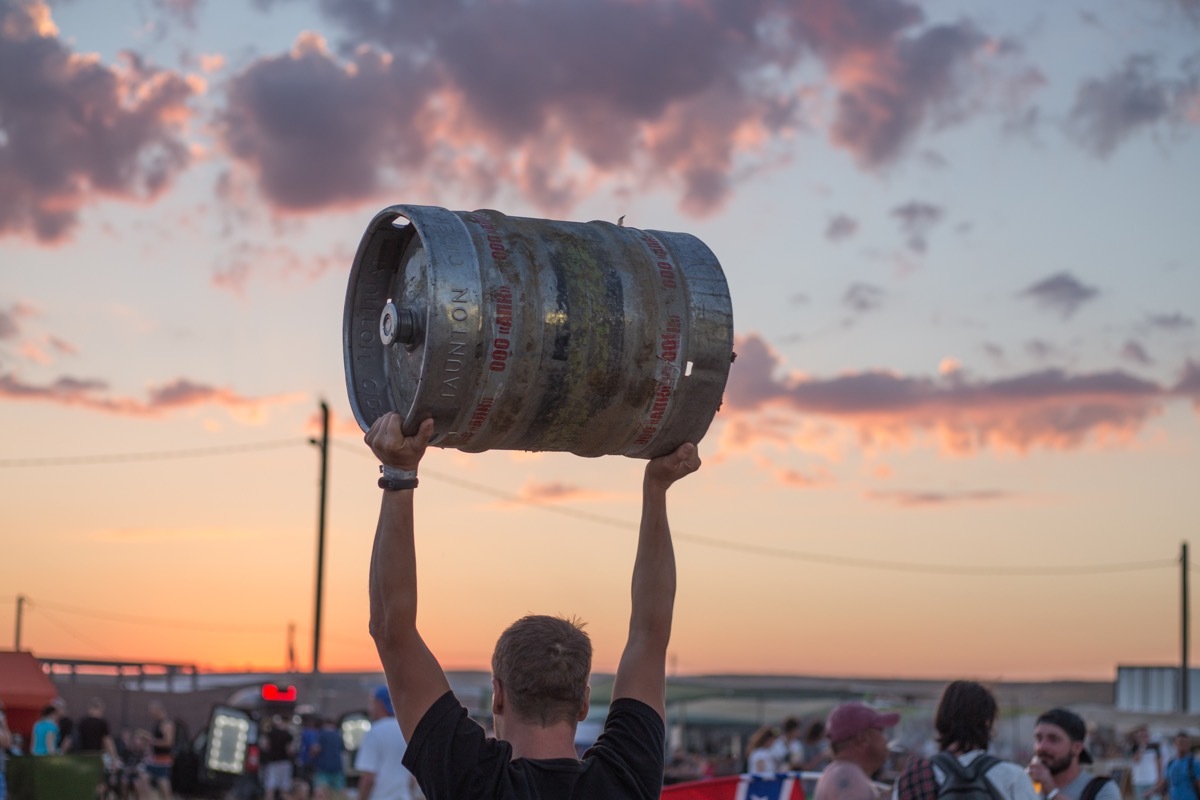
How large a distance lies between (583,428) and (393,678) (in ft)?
3.63

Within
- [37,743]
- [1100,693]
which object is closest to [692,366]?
[37,743]

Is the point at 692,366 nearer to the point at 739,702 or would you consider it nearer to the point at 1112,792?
the point at 1112,792

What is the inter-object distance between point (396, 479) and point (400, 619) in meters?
0.35

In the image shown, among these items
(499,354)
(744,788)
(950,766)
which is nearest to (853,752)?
(950,766)

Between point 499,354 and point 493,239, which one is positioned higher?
point 493,239

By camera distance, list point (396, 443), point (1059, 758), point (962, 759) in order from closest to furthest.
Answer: point (396, 443) < point (962, 759) < point (1059, 758)

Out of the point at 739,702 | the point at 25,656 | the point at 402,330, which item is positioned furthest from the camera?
the point at 739,702

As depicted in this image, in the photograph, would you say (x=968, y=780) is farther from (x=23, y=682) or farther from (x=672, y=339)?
(x=23, y=682)

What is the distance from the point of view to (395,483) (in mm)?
3561

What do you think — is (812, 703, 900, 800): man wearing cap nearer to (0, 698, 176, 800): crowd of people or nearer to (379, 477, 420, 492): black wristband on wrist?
(379, 477, 420, 492): black wristband on wrist

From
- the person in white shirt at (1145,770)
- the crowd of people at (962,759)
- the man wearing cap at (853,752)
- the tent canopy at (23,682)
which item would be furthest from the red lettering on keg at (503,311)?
the person in white shirt at (1145,770)

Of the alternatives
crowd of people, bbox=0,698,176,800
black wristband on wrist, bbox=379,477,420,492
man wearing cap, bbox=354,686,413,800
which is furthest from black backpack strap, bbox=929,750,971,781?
crowd of people, bbox=0,698,176,800

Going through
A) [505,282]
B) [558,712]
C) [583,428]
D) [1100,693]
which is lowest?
[1100,693]

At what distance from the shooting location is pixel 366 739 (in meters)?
10.7
